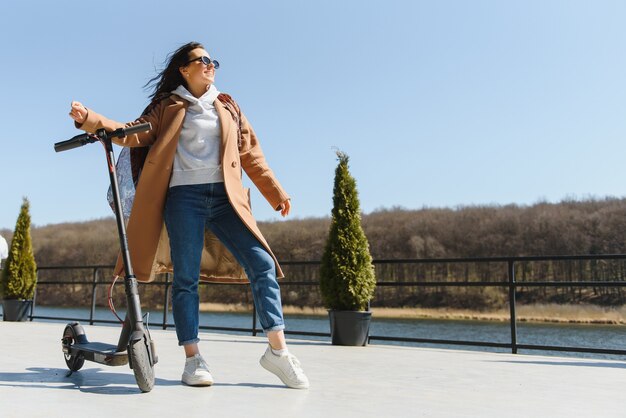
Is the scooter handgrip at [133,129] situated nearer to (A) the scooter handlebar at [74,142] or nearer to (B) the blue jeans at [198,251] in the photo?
(A) the scooter handlebar at [74,142]

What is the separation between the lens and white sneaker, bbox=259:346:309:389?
2.22 meters

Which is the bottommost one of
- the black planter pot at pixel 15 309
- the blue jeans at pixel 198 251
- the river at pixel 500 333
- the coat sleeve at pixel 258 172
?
the river at pixel 500 333

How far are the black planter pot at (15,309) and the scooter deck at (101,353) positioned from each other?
621 centimetres

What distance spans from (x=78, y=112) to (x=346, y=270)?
10.1ft

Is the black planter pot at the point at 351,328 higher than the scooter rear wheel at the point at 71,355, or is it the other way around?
the scooter rear wheel at the point at 71,355

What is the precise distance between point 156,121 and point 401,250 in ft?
158

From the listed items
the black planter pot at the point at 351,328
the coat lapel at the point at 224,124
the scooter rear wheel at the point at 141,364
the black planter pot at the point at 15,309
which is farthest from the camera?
the black planter pot at the point at 15,309

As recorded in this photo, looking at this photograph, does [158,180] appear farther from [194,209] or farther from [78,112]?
[78,112]

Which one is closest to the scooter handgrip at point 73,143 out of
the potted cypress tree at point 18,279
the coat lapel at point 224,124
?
the coat lapel at point 224,124

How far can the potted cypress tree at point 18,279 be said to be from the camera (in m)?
7.81

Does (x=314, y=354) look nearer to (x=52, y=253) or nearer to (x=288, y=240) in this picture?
(x=288, y=240)

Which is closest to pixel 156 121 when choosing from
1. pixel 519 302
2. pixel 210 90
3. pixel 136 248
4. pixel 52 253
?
pixel 210 90

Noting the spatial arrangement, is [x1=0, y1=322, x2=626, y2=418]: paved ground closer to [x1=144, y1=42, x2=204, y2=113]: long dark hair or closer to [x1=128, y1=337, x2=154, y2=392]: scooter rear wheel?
[x1=128, y1=337, x2=154, y2=392]: scooter rear wheel

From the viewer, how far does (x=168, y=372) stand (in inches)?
105
